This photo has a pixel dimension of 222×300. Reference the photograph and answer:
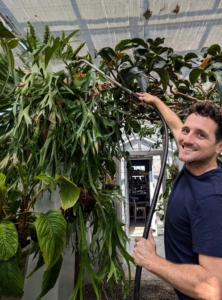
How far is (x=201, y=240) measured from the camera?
25.5 inches

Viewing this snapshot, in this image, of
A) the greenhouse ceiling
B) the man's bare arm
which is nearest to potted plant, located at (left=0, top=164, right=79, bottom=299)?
the man's bare arm

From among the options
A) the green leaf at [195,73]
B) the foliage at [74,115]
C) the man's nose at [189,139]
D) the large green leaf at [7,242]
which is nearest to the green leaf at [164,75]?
the foliage at [74,115]

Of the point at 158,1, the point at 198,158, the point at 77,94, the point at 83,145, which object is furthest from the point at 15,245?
the point at 158,1

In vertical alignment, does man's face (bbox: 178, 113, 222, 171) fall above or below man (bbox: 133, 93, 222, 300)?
above

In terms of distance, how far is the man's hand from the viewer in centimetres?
74

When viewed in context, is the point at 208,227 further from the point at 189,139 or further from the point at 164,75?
the point at 164,75

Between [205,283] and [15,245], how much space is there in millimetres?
481

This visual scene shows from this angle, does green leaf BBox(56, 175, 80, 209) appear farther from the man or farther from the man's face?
the man's face

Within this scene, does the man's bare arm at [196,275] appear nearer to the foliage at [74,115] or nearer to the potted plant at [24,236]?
the potted plant at [24,236]

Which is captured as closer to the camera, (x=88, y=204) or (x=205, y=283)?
(x=205, y=283)

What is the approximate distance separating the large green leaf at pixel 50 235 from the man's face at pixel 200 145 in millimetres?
413

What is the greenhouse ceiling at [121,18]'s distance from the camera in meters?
1.37

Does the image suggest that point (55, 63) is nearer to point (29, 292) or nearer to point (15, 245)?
point (15, 245)

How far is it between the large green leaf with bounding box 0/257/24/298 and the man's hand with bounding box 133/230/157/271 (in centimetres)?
32
